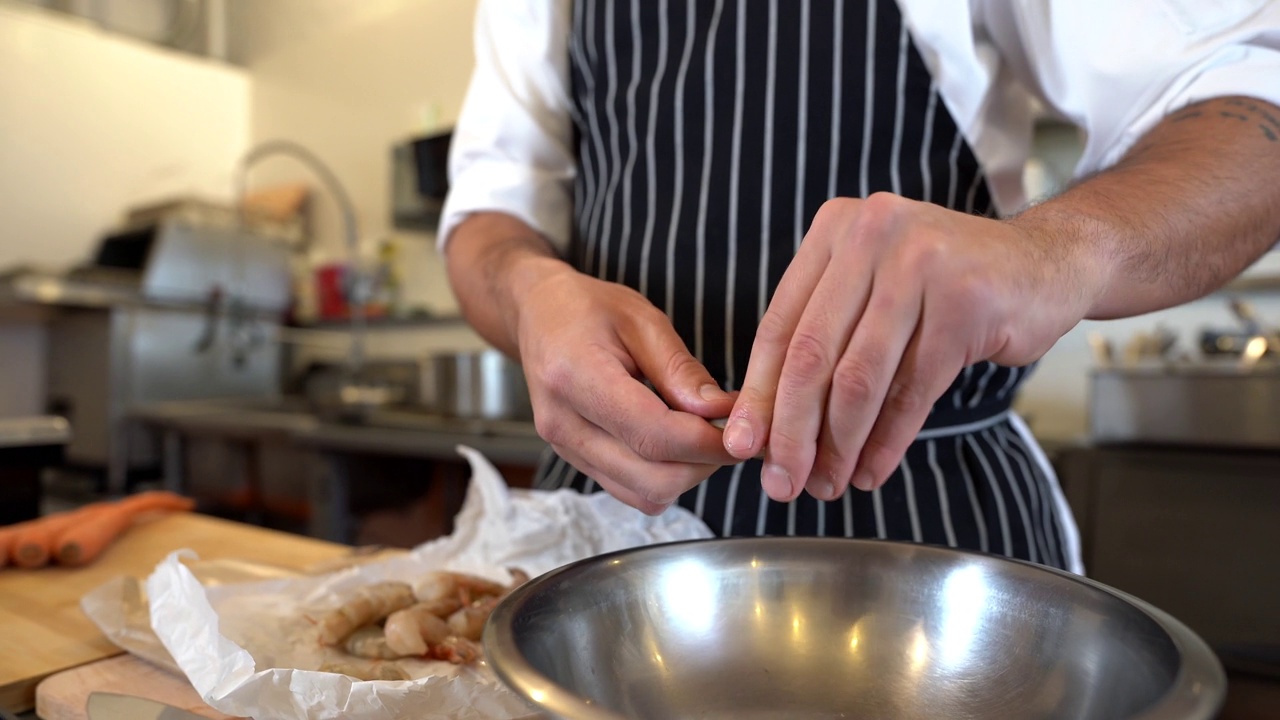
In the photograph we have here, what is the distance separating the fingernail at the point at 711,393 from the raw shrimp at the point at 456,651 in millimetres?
209

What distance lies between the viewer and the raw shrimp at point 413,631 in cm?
47

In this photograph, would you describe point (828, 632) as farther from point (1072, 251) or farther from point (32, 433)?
point (32, 433)

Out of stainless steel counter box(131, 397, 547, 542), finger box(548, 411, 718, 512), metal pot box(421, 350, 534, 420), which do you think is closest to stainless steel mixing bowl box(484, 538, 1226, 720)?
finger box(548, 411, 718, 512)

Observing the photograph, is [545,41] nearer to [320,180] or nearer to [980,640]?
[980,640]

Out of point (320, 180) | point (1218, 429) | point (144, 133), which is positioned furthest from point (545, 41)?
point (144, 133)

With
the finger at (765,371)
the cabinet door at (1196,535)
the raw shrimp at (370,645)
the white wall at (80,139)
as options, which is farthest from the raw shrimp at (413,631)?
the white wall at (80,139)

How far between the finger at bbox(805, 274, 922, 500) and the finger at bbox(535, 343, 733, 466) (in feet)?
0.19

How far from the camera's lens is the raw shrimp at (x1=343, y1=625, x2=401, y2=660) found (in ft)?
1.55

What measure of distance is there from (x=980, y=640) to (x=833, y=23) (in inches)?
18.2

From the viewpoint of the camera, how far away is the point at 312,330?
2.74m

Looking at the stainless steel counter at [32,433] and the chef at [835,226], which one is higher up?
the chef at [835,226]

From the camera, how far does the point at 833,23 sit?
24.5 inches

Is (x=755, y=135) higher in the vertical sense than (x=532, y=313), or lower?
higher

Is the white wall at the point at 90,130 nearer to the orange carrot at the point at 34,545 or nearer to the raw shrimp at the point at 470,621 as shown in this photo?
the orange carrot at the point at 34,545
